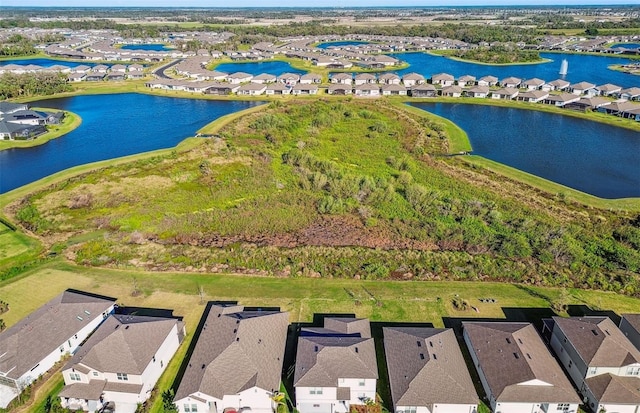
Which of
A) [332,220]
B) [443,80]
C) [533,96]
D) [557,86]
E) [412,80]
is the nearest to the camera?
[332,220]

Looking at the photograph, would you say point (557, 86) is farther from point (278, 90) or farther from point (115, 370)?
point (115, 370)

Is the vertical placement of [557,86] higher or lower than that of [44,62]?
lower

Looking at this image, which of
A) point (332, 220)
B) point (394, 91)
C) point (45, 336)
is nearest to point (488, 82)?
point (394, 91)

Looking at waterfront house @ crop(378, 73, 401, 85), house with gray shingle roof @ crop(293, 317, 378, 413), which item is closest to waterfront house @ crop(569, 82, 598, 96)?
waterfront house @ crop(378, 73, 401, 85)

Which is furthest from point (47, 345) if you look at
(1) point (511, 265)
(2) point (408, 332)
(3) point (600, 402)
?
(1) point (511, 265)

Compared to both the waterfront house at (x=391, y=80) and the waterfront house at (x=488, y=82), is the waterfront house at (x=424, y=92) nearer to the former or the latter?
the waterfront house at (x=391, y=80)

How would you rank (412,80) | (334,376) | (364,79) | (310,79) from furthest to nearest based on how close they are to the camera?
(364,79) < (310,79) < (412,80) < (334,376)

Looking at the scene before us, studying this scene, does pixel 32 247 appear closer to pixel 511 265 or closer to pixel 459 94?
pixel 511 265
